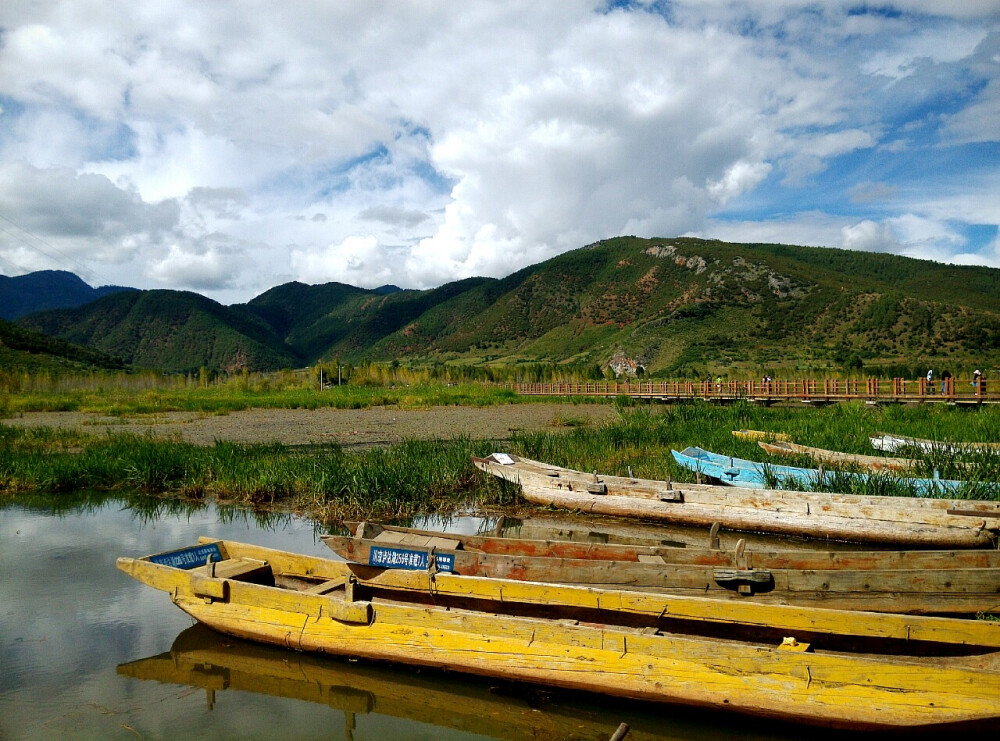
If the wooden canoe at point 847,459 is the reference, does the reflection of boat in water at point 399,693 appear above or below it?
below

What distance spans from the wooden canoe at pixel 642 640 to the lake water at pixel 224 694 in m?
0.31

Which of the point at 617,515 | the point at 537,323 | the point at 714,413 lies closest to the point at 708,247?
the point at 537,323

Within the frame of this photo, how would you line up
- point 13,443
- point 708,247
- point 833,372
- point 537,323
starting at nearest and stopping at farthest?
point 13,443 < point 833,372 < point 708,247 < point 537,323

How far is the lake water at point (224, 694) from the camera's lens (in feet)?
15.5

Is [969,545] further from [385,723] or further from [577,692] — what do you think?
[385,723]

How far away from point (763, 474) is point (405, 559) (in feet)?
24.2

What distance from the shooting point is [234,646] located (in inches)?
242

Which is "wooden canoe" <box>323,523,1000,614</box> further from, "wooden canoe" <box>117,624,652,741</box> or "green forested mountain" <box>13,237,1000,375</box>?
"green forested mountain" <box>13,237,1000,375</box>

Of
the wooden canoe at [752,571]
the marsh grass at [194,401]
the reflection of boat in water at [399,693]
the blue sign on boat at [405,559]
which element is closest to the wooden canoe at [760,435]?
the wooden canoe at [752,571]

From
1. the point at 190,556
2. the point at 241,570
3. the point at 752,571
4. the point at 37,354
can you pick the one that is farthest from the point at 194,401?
the point at 752,571

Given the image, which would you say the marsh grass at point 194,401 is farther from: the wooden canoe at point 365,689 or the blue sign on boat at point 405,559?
the blue sign on boat at point 405,559

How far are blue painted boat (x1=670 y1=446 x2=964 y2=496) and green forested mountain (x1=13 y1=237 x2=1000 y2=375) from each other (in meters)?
49.2

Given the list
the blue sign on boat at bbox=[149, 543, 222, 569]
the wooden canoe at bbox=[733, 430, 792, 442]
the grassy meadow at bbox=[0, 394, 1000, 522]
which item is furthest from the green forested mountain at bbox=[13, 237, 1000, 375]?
the blue sign on boat at bbox=[149, 543, 222, 569]

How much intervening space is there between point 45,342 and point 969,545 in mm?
76561
